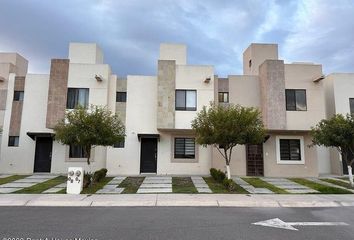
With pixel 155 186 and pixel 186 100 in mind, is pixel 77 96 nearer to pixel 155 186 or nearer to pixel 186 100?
pixel 186 100

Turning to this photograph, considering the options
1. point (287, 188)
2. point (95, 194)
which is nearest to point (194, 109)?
point (287, 188)

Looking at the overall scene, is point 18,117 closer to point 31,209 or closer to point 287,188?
point 31,209

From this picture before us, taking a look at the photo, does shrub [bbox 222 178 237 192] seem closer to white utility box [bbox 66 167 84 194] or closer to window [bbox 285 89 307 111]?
white utility box [bbox 66 167 84 194]

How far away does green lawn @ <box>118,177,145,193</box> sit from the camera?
46.0ft

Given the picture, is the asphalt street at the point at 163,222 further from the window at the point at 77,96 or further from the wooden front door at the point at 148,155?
the window at the point at 77,96

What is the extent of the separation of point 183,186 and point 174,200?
376 centimetres

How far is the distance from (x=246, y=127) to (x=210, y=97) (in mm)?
6041

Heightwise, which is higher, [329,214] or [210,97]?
[210,97]

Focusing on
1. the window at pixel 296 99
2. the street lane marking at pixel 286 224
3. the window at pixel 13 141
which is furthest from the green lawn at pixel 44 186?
the window at pixel 296 99

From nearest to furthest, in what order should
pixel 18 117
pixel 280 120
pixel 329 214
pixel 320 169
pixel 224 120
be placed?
pixel 329 214
pixel 224 120
pixel 280 120
pixel 18 117
pixel 320 169

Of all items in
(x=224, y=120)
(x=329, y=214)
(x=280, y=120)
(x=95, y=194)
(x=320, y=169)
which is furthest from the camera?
(x=320, y=169)

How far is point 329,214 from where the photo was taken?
30.8 ft

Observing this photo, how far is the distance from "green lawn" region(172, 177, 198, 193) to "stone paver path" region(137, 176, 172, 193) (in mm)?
Answer: 242

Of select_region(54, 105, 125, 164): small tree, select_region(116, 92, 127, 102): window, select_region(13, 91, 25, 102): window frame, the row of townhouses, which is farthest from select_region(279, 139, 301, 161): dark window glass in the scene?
select_region(13, 91, 25, 102): window frame
